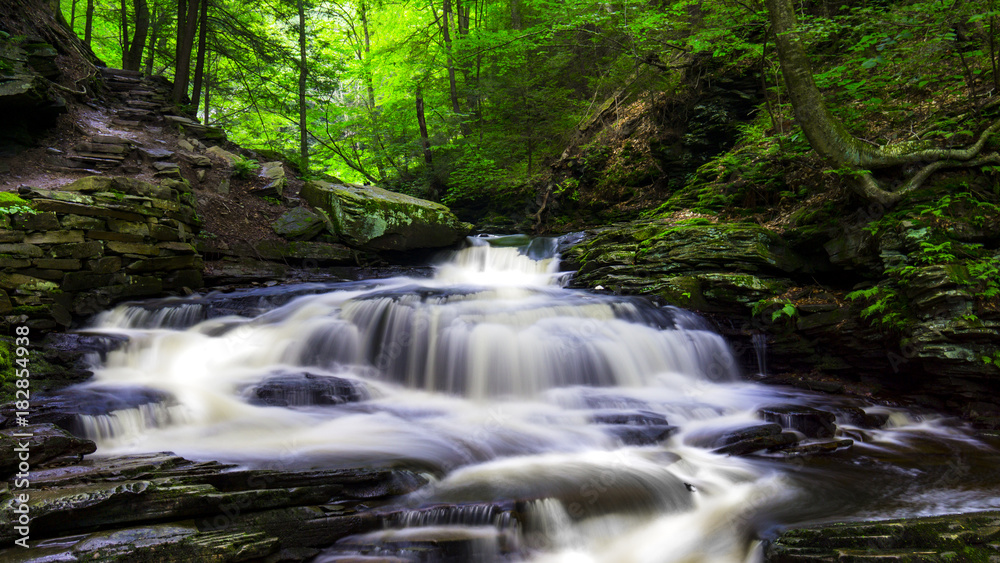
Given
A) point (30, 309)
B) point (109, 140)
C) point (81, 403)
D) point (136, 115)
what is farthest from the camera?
point (136, 115)

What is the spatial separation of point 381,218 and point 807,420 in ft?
27.9

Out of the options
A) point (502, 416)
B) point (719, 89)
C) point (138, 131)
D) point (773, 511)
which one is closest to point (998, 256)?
point (773, 511)

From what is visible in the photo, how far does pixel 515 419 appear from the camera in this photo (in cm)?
520

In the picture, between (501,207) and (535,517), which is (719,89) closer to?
(501,207)

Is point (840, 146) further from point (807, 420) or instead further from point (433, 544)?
point (433, 544)

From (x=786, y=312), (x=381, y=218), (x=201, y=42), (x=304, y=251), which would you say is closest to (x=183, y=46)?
(x=201, y=42)

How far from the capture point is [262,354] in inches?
240

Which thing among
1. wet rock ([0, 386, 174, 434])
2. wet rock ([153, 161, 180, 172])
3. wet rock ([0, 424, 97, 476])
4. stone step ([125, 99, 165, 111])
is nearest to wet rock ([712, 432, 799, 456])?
wet rock ([0, 424, 97, 476])

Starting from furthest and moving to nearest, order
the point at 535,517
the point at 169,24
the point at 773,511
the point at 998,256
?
the point at 169,24 → the point at 998,256 → the point at 773,511 → the point at 535,517

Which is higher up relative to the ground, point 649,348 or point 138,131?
point 138,131

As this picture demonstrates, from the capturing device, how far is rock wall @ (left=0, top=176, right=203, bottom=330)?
5512mm

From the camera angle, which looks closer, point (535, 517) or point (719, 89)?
point (535, 517)

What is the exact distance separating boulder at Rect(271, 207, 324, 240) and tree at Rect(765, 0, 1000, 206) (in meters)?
8.59

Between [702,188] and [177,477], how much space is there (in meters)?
9.99
